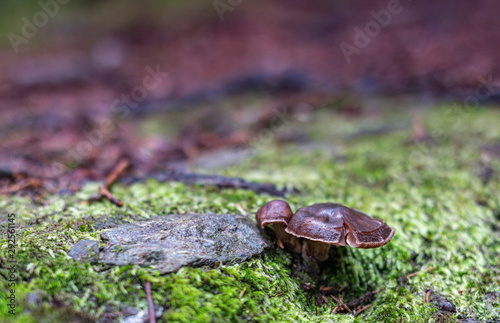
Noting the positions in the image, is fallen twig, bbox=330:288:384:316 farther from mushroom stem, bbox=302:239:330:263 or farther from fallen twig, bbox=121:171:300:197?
fallen twig, bbox=121:171:300:197

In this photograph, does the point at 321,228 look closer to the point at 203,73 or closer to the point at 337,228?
the point at 337,228

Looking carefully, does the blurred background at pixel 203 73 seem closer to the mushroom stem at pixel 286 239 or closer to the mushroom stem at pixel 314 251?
the mushroom stem at pixel 286 239

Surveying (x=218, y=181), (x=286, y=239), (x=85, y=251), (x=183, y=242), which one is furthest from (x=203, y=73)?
Result: (x=85, y=251)

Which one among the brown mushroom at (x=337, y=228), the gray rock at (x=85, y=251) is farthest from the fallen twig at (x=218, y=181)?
Answer: the gray rock at (x=85, y=251)

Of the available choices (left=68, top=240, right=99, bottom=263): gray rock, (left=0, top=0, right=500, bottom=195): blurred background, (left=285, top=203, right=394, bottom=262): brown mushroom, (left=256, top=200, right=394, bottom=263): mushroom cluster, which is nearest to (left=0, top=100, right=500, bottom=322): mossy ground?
(left=68, top=240, right=99, bottom=263): gray rock

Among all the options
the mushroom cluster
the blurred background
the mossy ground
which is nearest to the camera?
the mossy ground

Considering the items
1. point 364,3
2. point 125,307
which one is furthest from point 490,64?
point 125,307

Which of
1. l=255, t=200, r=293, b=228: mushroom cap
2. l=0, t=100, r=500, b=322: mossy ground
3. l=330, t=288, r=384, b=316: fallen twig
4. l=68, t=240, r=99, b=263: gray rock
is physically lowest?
l=330, t=288, r=384, b=316: fallen twig
